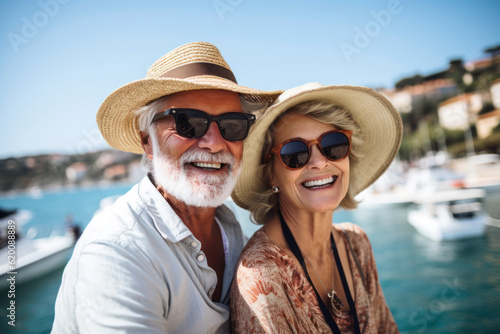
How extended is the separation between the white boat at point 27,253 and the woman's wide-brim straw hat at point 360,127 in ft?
25.7

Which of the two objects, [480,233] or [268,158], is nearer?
[268,158]

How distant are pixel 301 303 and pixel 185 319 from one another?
0.64 metres

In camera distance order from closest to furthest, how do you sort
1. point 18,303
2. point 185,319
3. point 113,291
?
point 113,291 → point 185,319 → point 18,303

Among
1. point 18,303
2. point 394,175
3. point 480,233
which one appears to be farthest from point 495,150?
point 18,303

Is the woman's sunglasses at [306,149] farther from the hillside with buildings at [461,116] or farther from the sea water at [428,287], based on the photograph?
the hillside with buildings at [461,116]

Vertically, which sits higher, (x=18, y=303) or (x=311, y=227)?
(x=311, y=227)

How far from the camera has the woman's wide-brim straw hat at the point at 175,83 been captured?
5.47 feet

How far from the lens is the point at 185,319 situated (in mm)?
1434

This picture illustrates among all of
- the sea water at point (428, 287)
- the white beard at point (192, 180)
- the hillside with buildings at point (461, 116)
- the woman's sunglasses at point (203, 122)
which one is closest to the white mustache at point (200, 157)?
the white beard at point (192, 180)

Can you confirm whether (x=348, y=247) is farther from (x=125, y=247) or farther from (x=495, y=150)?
(x=495, y=150)

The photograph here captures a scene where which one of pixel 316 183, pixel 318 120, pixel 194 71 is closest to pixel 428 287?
pixel 316 183

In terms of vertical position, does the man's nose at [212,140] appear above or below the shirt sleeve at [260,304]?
above

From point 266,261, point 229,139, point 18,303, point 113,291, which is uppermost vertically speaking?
point 229,139

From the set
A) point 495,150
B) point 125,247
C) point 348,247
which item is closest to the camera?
point 125,247
